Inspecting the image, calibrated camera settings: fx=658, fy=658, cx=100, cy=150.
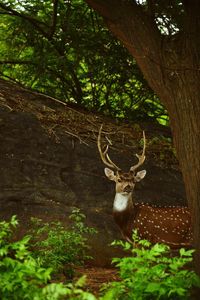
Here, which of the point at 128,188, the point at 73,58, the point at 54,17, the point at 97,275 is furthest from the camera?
the point at 73,58

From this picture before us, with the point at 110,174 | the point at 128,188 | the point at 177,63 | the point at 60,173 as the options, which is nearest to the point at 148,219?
the point at 128,188

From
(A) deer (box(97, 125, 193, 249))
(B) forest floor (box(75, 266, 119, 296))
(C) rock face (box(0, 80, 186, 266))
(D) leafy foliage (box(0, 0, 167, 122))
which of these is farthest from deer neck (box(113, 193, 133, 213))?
(D) leafy foliage (box(0, 0, 167, 122))

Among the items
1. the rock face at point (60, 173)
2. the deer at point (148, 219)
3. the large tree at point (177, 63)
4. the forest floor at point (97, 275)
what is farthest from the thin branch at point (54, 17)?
the forest floor at point (97, 275)

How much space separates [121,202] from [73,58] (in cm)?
460

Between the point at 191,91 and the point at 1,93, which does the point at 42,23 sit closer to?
the point at 1,93

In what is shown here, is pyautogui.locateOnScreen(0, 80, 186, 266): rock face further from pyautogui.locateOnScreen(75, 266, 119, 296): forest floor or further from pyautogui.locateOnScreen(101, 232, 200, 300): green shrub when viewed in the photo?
pyautogui.locateOnScreen(101, 232, 200, 300): green shrub

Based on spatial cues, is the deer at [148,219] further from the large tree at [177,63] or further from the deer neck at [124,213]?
the large tree at [177,63]

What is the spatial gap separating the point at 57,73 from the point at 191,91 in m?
6.30

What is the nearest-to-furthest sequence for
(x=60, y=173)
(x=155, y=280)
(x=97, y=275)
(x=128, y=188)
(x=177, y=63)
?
1. (x=155, y=280)
2. (x=177, y=63)
3. (x=97, y=275)
4. (x=128, y=188)
5. (x=60, y=173)

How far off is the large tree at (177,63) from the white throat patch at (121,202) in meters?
2.16

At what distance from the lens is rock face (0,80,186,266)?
30.7 feet

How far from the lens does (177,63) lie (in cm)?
690

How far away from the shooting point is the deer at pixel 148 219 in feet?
29.1

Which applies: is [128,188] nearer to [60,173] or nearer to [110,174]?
[110,174]
